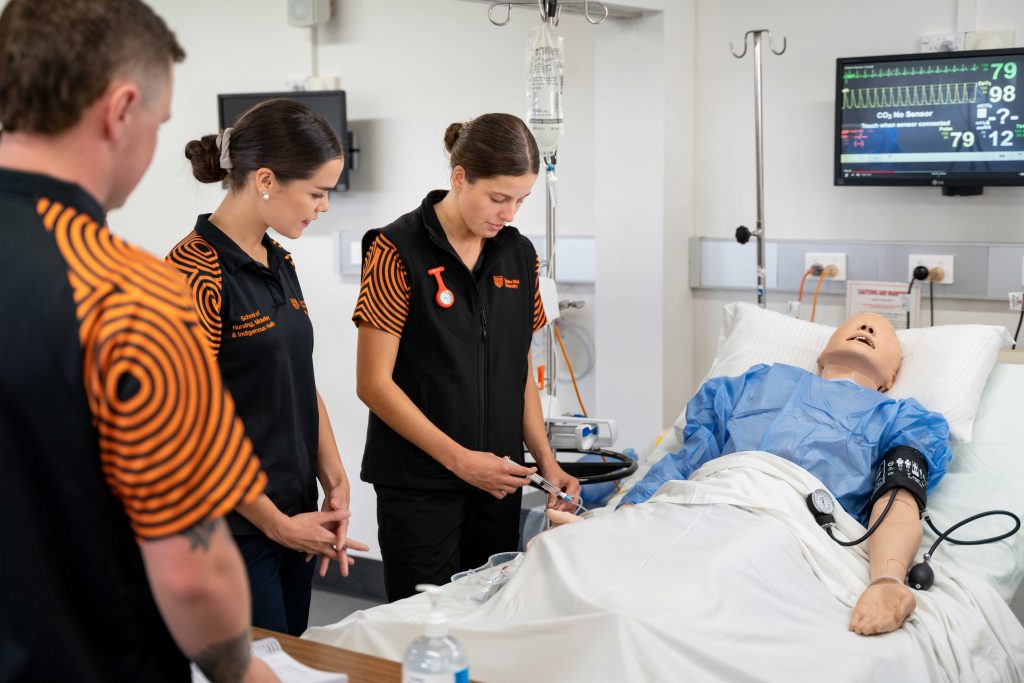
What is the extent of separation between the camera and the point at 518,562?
6.20ft

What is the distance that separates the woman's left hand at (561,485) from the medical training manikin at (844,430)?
14cm

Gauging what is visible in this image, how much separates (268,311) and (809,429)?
4.36ft

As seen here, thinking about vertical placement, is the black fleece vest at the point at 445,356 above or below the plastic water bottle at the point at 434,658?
above

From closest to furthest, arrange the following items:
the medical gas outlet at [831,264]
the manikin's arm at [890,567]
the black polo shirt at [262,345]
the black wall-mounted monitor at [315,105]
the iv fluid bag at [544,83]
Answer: the black polo shirt at [262,345], the manikin's arm at [890,567], the iv fluid bag at [544,83], the medical gas outlet at [831,264], the black wall-mounted monitor at [315,105]

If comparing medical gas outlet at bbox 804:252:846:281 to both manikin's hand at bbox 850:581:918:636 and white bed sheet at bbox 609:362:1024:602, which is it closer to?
white bed sheet at bbox 609:362:1024:602

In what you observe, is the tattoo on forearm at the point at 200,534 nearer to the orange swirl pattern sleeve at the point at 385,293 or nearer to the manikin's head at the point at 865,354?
the orange swirl pattern sleeve at the point at 385,293

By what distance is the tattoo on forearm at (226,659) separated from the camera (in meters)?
0.90

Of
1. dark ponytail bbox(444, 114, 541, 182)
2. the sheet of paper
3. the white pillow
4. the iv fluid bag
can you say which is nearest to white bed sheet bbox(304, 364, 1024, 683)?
the sheet of paper

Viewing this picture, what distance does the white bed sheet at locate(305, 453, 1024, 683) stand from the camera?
1.55m

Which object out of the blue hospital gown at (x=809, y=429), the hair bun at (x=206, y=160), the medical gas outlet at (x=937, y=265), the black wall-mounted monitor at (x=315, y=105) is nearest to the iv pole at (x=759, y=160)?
the medical gas outlet at (x=937, y=265)

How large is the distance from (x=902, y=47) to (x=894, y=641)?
203 cm

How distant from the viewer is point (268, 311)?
5.73 ft

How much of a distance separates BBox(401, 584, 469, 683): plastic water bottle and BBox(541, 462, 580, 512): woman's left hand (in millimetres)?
1175

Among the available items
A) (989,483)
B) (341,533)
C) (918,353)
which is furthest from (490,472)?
(918,353)
